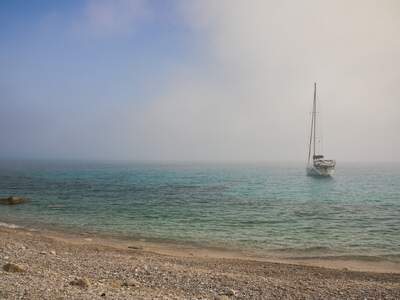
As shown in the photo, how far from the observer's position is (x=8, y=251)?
1655cm

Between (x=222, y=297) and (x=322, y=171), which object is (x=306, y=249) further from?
(x=322, y=171)

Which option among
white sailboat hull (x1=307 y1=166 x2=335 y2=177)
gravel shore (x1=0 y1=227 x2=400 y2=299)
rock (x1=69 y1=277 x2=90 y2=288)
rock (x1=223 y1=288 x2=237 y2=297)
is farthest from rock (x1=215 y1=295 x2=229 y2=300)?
white sailboat hull (x1=307 y1=166 x2=335 y2=177)

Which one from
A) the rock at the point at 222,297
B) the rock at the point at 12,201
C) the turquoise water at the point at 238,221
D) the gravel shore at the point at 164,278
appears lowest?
the rock at the point at 12,201

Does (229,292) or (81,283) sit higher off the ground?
(81,283)

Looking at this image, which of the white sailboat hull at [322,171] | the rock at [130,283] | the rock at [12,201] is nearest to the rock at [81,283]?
the rock at [130,283]

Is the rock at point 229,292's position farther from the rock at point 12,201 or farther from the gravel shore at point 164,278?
the rock at point 12,201

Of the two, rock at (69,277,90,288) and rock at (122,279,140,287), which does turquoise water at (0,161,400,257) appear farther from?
rock at (69,277,90,288)

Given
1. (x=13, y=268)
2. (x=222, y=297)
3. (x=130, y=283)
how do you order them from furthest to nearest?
(x=13, y=268) < (x=130, y=283) < (x=222, y=297)

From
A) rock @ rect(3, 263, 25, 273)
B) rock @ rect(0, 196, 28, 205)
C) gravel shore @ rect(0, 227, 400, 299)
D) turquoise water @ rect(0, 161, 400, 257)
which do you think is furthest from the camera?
rock @ rect(0, 196, 28, 205)

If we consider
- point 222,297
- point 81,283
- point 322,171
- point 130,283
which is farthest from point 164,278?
point 322,171

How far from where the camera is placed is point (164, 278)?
1288cm

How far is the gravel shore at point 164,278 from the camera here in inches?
407

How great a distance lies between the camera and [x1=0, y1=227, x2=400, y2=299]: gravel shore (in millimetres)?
10336

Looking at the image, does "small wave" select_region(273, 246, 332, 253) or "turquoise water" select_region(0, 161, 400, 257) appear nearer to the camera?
"small wave" select_region(273, 246, 332, 253)
